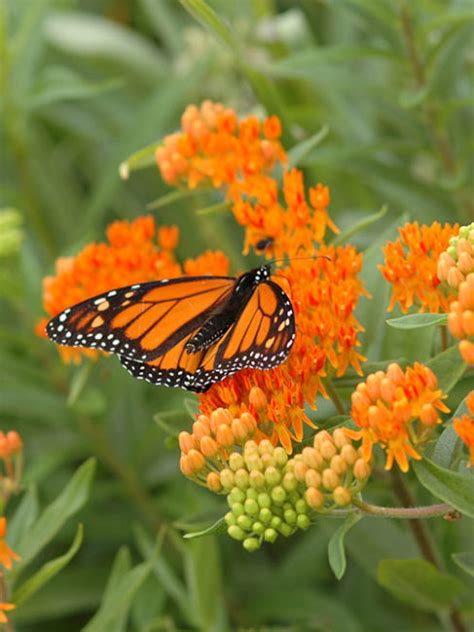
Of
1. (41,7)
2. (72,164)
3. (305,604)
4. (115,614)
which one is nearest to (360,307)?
(115,614)

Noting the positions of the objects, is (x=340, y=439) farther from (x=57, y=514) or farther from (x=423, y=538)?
(x=57, y=514)

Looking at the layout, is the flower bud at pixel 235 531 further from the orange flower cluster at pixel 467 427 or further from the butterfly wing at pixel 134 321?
the butterfly wing at pixel 134 321

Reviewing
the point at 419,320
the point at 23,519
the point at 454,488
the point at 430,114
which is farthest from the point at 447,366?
the point at 430,114

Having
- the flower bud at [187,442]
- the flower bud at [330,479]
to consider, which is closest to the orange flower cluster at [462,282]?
the flower bud at [330,479]

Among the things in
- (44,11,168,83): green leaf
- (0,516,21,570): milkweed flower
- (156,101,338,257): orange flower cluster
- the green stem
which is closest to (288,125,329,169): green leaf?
(156,101,338,257): orange flower cluster

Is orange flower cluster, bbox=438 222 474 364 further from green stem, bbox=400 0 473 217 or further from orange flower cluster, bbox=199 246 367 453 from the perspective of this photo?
green stem, bbox=400 0 473 217
